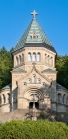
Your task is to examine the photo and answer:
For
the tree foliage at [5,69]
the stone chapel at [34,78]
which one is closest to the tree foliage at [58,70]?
the tree foliage at [5,69]

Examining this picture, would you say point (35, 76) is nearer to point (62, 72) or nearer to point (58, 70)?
point (62, 72)

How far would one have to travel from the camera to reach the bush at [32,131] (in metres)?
39.6

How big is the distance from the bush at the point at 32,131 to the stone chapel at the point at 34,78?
18030mm

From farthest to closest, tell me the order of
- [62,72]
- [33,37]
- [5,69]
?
1. [5,69]
2. [62,72]
3. [33,37]

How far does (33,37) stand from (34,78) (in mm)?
8390

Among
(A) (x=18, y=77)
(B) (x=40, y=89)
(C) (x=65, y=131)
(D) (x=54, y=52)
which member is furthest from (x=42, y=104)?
(C) (x=65, y=131)

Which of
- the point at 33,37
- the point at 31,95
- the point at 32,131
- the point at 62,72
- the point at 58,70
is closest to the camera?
the point at 32,131

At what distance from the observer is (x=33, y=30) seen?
223ft

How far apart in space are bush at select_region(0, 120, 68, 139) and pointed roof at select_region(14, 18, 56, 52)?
86.2 feet

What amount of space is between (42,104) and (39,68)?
6.63 metres

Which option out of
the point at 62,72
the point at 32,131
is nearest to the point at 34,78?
the point at 62,72

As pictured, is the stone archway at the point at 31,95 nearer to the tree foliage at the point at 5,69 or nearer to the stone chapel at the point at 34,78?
the stone chapel at the point at 34,78

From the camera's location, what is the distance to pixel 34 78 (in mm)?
61031

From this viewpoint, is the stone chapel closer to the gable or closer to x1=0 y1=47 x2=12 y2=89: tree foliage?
the gable
